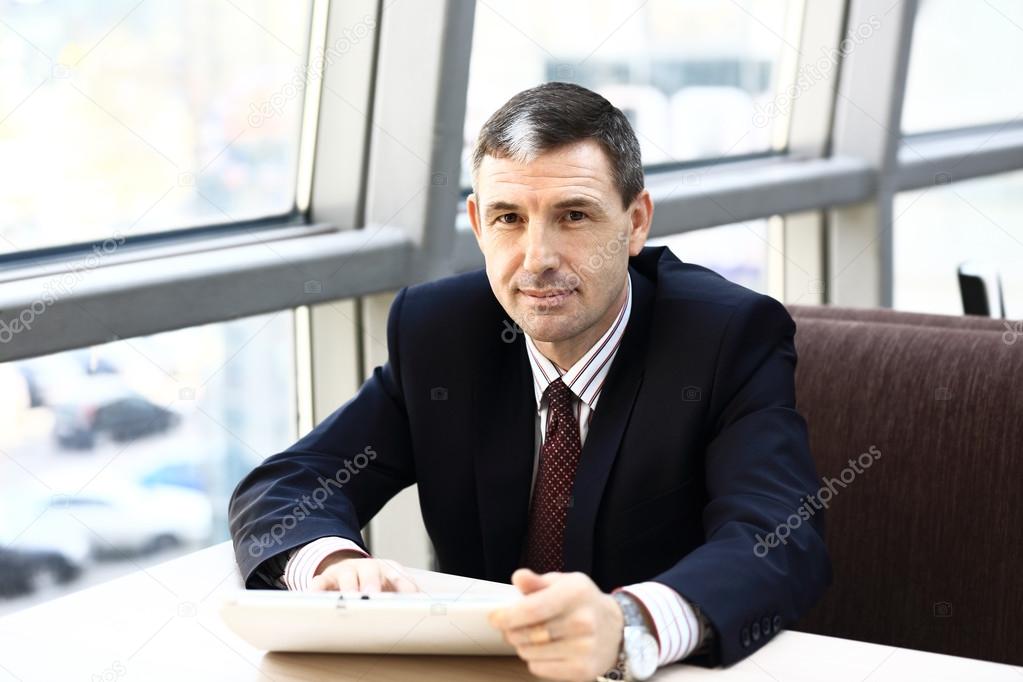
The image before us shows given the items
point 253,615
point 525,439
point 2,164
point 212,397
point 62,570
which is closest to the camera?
point 253,615

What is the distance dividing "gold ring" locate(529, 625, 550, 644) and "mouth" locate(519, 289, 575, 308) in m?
0.65

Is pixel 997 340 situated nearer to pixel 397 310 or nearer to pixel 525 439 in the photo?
pixel 525 439

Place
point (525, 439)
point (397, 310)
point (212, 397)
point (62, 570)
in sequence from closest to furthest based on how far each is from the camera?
point (525, 439) → point (397, 310) → point (62, 570) → point (212, 397)

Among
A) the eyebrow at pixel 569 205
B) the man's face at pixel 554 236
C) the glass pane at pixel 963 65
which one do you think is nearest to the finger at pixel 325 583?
the man's face at pixel 554 236

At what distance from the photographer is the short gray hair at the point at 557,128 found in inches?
70.4

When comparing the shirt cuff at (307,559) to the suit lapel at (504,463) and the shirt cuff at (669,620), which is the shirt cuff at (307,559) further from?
the shirt cuff at (669,620)

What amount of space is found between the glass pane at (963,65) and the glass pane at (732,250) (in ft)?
2.88

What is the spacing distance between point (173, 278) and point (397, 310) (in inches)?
26.7

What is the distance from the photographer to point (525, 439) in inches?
74.7

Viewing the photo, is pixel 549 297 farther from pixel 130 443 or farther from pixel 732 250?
pixel 732 250

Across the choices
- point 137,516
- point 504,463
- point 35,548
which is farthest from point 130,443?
point 504,463

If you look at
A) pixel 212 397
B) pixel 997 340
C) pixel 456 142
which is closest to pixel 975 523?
pixel 997 340

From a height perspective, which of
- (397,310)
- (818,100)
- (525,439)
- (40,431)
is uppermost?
(818,100)

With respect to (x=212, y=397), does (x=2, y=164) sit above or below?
above
